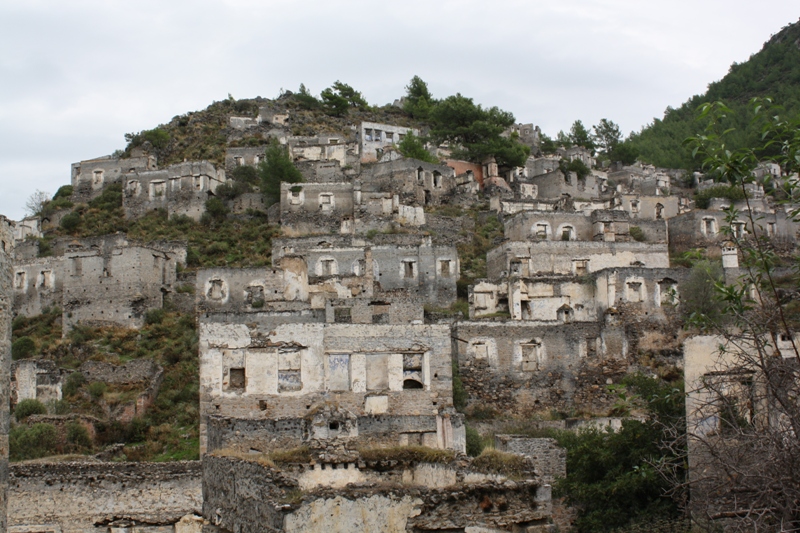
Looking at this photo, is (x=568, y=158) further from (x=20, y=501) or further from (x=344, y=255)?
(x=20, y=501)

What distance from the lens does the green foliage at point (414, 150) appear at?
63.5 metres

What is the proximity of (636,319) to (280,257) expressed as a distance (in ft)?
53.4

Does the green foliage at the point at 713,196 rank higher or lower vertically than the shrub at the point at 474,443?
higher

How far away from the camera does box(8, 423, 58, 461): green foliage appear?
3216 cm

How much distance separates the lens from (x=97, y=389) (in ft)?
127

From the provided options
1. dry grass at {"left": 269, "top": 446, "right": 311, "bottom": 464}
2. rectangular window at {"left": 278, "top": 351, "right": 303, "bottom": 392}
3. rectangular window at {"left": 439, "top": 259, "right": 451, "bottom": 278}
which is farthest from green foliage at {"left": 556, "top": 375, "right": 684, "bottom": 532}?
rectangular window at {"left": 439, "top": 259, "right": 451, "bottom": 278}

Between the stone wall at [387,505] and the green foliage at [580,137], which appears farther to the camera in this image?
the green foliage at [580,137]

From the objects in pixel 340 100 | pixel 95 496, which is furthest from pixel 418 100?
pixel 95 496

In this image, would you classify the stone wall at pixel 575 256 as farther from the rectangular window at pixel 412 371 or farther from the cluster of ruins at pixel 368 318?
the rectangular window at pixel 412 371

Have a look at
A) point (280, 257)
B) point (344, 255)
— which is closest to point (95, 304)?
point (280, 257)

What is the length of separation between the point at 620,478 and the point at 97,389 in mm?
21754

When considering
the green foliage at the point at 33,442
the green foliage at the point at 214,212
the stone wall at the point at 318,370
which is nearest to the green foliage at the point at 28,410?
the green foliage at the point at 33,442

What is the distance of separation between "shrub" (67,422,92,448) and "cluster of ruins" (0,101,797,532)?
346 cm

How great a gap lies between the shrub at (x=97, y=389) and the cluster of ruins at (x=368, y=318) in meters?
1.37
